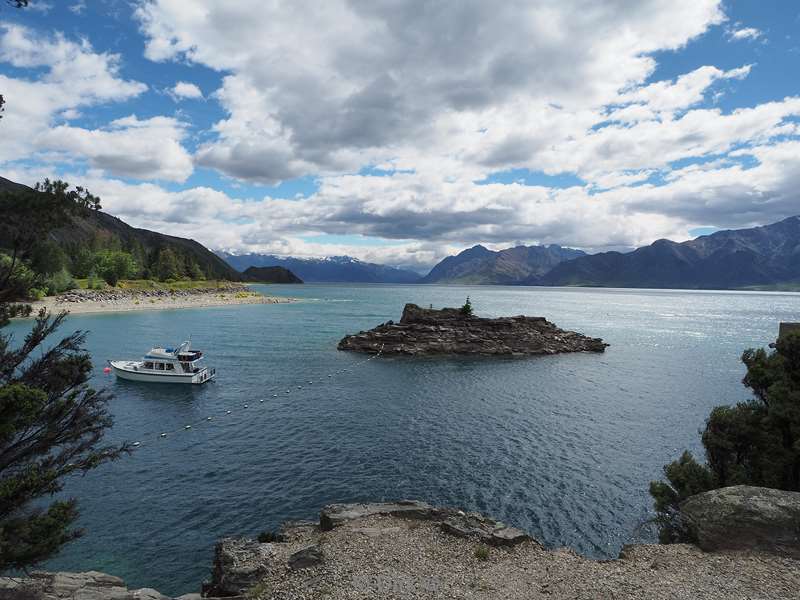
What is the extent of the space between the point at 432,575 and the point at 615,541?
1421 cm


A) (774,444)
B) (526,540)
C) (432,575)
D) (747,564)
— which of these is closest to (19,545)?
(432,575)

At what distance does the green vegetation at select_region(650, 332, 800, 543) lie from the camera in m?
21.8

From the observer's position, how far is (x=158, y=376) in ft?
196

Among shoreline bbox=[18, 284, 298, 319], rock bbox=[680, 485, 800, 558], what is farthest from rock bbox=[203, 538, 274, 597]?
shoreline bbox=[18, 284, 298, 319]

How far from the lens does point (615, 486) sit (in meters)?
32.1

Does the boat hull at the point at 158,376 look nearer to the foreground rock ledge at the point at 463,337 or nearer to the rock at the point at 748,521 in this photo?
the foreground rock ledge at the point at 463,337

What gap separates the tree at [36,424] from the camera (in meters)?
12.7

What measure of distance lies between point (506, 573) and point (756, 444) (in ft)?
51.7

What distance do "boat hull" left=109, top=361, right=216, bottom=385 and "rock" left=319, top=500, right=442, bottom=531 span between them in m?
41.9

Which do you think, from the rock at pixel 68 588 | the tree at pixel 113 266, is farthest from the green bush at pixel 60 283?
the rock at pixel 68 588

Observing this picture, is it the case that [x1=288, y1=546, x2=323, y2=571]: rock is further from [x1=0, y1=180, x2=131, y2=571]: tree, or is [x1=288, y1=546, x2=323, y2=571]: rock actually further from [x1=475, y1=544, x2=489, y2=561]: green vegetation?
[x1=0, y1=180, x2=131, y2=571]: tree

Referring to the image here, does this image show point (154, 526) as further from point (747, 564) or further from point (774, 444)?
point (774, 444)

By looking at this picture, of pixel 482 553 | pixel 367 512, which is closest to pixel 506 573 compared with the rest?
pixel 482 553

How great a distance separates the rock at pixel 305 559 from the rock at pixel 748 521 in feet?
53.6
